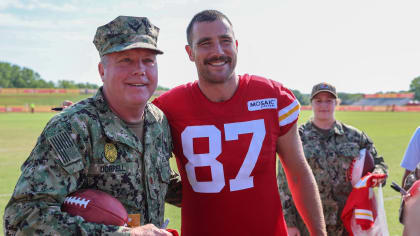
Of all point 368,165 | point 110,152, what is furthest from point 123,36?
point 368,165

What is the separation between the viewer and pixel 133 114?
7.32 ft

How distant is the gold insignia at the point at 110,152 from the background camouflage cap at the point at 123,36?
1.61 ft

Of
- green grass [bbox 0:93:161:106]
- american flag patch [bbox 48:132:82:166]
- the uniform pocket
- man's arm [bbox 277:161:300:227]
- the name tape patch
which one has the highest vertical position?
the name tape patch

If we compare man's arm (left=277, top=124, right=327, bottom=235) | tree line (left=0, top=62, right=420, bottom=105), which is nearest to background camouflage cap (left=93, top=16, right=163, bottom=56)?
man's arm (left=277, top=124, right=327, bottom=235)

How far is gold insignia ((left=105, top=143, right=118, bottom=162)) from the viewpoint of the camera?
6.64ft

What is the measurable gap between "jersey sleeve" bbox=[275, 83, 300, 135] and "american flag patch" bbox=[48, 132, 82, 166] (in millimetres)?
1370

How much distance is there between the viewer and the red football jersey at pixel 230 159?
2561mm

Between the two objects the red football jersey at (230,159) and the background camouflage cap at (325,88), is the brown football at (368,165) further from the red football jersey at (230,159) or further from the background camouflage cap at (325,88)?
the red football jersey at (230,159)

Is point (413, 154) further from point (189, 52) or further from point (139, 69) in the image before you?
point (139, 69)

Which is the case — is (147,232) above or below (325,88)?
below

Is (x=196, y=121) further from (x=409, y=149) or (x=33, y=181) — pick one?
(x=409, y=149)

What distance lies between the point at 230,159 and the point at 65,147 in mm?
1073

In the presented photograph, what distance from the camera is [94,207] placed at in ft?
6.07

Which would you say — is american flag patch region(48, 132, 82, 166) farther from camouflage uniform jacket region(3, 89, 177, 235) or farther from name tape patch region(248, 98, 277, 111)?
name tape patch region(248, 98, 277, 111)
